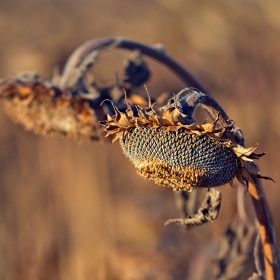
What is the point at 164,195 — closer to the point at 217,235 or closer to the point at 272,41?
the point at 217,235

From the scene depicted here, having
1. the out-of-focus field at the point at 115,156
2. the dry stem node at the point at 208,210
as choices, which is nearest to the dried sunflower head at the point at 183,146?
the dry stem node at the point at 208,210

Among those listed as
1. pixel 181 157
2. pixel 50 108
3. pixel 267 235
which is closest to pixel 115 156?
pixel 50 108

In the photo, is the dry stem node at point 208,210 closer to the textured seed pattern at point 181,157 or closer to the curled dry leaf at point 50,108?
the textured seed pattern at point 181,157

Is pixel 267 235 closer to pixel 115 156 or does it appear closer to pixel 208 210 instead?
pixel 208 210

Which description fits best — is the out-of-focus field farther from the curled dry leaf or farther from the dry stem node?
the dry stem node

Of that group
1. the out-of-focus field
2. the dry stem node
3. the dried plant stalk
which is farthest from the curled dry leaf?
the out-of-focus field

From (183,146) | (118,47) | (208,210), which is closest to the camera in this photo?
(183,146)
